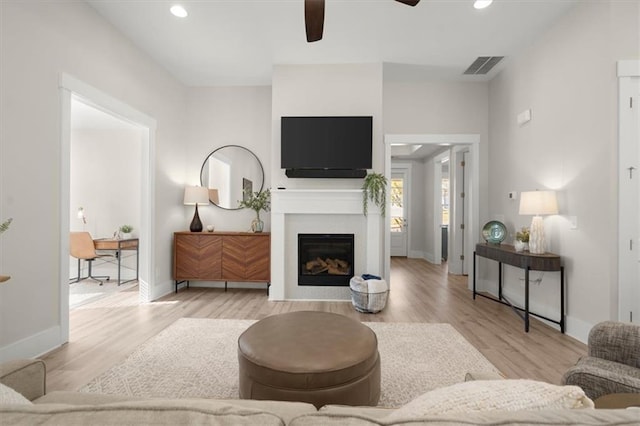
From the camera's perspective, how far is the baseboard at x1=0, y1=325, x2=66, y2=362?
90.3 inches

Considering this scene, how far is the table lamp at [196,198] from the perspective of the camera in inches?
180

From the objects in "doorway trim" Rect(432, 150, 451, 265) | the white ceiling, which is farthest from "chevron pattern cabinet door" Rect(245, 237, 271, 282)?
"doorway trim" Rect(432, 150, 451, 265)

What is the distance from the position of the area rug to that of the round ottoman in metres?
0.39

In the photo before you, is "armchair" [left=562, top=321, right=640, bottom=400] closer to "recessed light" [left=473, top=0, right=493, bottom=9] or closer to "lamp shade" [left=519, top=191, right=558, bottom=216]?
"lamp shade" [left=519, top=191, right=558, bottom=216]

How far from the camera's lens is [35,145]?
2.49m

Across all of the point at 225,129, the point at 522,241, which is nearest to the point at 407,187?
the point at 522,241

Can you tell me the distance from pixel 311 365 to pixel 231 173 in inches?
153

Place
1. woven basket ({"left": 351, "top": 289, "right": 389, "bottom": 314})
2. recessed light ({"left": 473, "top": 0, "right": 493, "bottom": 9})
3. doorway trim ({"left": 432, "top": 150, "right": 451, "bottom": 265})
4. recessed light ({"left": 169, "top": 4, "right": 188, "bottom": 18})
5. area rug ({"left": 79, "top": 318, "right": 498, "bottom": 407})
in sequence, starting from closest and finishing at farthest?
area rug ({"left": 79, "top": 318, "right": 498, "bottom": 407}) → recessed light ({"left": 473, "top": 0, "right": 493, "bottom": 9}) → recessed light ({"left": 169, "top": 4, "right": 188, "bottom": 18}) → woven basket ({"left": 351, "top": 289, "right": 389, "bottom": 314}) → doorway trim ({"left": 432, "top": 150, "right": 451, "bottom": 265})

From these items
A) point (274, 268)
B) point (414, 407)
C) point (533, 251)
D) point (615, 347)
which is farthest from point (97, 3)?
point (533, 251)

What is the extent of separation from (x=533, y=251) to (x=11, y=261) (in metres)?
4.54

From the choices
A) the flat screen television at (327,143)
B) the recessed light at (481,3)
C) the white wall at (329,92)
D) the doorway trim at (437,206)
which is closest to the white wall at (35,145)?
the white wall at (329,92)

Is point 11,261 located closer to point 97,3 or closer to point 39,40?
point 39,40

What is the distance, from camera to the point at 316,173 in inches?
162

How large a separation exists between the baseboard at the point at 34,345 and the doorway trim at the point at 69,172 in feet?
0.24
